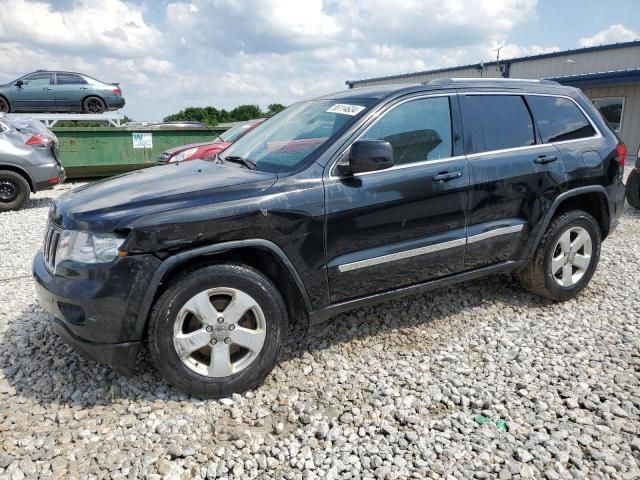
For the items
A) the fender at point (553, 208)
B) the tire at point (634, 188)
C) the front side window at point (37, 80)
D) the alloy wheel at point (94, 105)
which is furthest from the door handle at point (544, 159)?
the front side window at point (37, 80)

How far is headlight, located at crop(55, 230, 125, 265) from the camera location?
2604 mm

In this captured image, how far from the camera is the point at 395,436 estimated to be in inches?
103

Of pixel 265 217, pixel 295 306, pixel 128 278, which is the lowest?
pixel 295 306

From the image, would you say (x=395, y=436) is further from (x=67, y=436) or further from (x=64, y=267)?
(x=64, y=267)

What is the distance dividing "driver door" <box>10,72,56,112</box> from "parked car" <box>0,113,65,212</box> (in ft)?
19.2

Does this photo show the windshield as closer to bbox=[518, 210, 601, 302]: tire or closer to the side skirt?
the side skirt

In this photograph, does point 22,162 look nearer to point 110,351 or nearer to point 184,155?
point 184,155

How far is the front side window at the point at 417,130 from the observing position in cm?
332

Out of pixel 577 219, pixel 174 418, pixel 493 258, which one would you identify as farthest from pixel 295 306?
pixel 577 219

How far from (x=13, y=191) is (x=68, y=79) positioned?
6.97m

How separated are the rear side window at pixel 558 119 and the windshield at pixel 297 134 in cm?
154

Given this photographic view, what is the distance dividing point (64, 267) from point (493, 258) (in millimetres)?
2951

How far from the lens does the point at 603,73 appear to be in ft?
60.4

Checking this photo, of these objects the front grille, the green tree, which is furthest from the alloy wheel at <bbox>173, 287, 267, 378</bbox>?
the green tree
